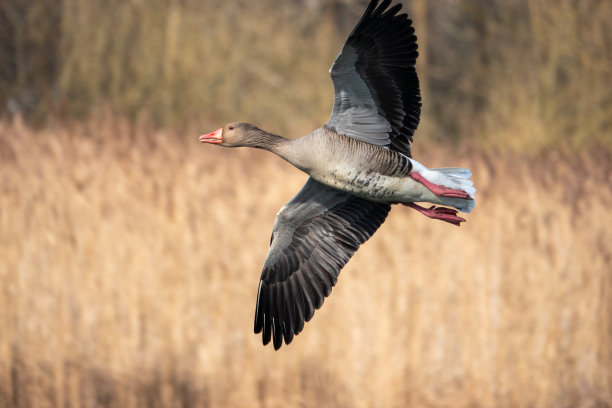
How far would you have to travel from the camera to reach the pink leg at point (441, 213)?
5004mm

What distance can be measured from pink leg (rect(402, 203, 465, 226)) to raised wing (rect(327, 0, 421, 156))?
0.44m

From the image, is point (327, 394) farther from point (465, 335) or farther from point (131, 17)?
point (131, 17)

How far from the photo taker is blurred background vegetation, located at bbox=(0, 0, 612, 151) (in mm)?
11586

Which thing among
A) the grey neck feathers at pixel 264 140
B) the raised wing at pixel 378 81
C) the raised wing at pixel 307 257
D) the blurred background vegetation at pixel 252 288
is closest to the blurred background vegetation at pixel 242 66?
the blurred background vegetation at pixel 252 288

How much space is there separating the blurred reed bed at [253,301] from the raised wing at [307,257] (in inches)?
54.8

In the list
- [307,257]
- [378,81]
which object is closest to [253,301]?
[307,257]

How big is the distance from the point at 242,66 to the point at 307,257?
829 cm

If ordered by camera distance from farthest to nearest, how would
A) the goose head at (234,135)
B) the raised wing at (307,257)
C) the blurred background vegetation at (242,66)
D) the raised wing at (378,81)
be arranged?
the blurred background vegetation at (242,66) < the raised wing at (307,257) < the goose head at (234,135) < the raised wing at (378,81)

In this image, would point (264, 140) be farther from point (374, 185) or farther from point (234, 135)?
point (374, 185)

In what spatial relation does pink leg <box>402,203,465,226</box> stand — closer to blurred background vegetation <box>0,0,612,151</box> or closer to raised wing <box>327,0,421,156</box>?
raised wing <box>327,0,421,156</box>

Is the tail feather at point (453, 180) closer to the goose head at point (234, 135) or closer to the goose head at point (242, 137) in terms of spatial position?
the goose head at point (242, 137)

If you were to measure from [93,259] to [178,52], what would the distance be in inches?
225

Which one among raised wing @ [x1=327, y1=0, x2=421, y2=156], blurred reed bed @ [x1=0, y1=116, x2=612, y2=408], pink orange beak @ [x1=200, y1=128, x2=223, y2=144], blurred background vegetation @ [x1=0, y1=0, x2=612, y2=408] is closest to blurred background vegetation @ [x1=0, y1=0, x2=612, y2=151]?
blurred background vegetation @ [x1=0, y1=0, x2=612, y2=408]

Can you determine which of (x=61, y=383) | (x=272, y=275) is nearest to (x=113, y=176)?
(x=61, y=383)
